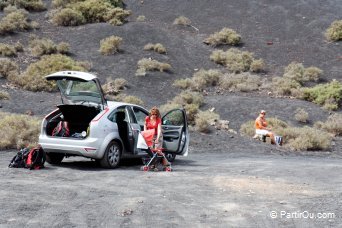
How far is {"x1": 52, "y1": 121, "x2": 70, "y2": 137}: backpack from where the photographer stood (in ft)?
41.1

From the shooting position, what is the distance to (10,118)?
1795cm

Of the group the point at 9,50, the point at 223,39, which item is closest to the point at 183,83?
the point at 223,39

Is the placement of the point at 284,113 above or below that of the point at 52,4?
below

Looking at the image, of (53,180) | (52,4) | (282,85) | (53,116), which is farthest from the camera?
(52,4)

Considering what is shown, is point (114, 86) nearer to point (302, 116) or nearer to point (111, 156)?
point (302, 116)

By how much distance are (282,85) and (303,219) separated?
23.9m

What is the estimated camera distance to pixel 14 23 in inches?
1400

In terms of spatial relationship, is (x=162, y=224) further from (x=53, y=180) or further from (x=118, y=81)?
(x=118, y=81)

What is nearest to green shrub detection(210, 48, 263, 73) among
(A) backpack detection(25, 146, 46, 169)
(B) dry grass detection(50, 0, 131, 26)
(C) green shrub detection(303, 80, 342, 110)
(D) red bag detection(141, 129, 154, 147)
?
(C) green shrub detection(303, 80, 342, 110)

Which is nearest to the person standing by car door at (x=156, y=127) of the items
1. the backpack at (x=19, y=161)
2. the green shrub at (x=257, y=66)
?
the backpack at (x=19, y=161)

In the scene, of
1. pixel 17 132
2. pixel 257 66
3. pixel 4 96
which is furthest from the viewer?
pixel 257 66

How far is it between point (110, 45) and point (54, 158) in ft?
68.7

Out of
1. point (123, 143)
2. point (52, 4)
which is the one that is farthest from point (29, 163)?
point (52, 4)

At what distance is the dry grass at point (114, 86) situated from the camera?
27289 mm
